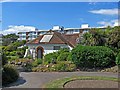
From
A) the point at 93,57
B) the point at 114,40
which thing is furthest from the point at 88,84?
the point at 114,40

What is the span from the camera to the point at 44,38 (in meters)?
36.2

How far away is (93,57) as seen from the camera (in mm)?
21062

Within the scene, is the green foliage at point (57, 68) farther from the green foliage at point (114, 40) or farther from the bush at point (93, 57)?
the green foliage at point (114, 40)

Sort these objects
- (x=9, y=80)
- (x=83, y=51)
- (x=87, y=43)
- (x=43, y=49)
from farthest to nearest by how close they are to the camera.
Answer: (x=43, y=49)
(x=87, y=43)
(x=83, y=51)
(x=9, y=80)

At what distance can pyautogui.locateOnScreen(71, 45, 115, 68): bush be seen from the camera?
2102 cm

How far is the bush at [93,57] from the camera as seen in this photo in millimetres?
21016

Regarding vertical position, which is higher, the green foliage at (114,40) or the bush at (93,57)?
the green foliage at (114,40)

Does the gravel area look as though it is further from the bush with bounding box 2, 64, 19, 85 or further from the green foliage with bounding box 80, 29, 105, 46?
the green foliage with bounding box 80, 29, 105, 46

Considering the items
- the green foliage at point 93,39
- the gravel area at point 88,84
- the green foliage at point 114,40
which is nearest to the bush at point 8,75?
the gravel area at point 88,84

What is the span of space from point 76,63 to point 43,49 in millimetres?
13741

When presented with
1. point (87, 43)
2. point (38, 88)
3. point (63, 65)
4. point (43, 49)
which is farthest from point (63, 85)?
point (43, 49)

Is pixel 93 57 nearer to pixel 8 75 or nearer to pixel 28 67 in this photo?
pixel 28 67

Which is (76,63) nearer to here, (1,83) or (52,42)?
(1,83)

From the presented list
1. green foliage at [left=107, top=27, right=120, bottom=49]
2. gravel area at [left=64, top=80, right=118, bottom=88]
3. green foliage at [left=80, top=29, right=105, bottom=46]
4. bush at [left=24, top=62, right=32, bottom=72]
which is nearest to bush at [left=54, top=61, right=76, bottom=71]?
bush at [left=24, top=62, right=32, bottom=72]
